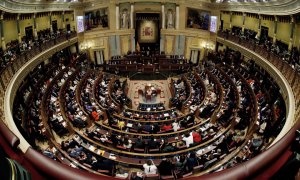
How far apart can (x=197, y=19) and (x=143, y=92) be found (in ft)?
41.9

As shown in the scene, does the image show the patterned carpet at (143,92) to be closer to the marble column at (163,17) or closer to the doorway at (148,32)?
the doorway at (148,32)

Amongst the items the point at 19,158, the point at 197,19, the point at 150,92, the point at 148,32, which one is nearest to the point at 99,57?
the point at 148,32

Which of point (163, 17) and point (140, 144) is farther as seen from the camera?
point (163, 17)

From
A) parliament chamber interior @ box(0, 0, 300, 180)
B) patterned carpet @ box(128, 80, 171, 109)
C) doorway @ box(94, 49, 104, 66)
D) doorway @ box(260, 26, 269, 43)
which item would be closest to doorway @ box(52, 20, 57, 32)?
parliament chamber interior @ box(0, 0, 300, 180)

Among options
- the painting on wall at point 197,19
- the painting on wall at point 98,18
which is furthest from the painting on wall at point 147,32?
the painting on wall at point 98,18

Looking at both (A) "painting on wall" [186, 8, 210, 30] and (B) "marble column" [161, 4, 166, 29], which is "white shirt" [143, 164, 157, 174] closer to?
(A) "painting on wall" [186, 8, 210, 30]

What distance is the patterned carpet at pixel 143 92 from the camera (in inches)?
856

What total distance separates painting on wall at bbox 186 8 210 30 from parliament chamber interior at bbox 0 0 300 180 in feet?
0.37

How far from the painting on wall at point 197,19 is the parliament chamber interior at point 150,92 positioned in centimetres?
11

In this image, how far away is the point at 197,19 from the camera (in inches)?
1201

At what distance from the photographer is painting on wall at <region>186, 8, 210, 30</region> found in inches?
1173

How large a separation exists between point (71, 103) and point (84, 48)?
1321 cm

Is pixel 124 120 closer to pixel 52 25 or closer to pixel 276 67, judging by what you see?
pixel 276 67

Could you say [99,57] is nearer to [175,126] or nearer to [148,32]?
[148,32]
